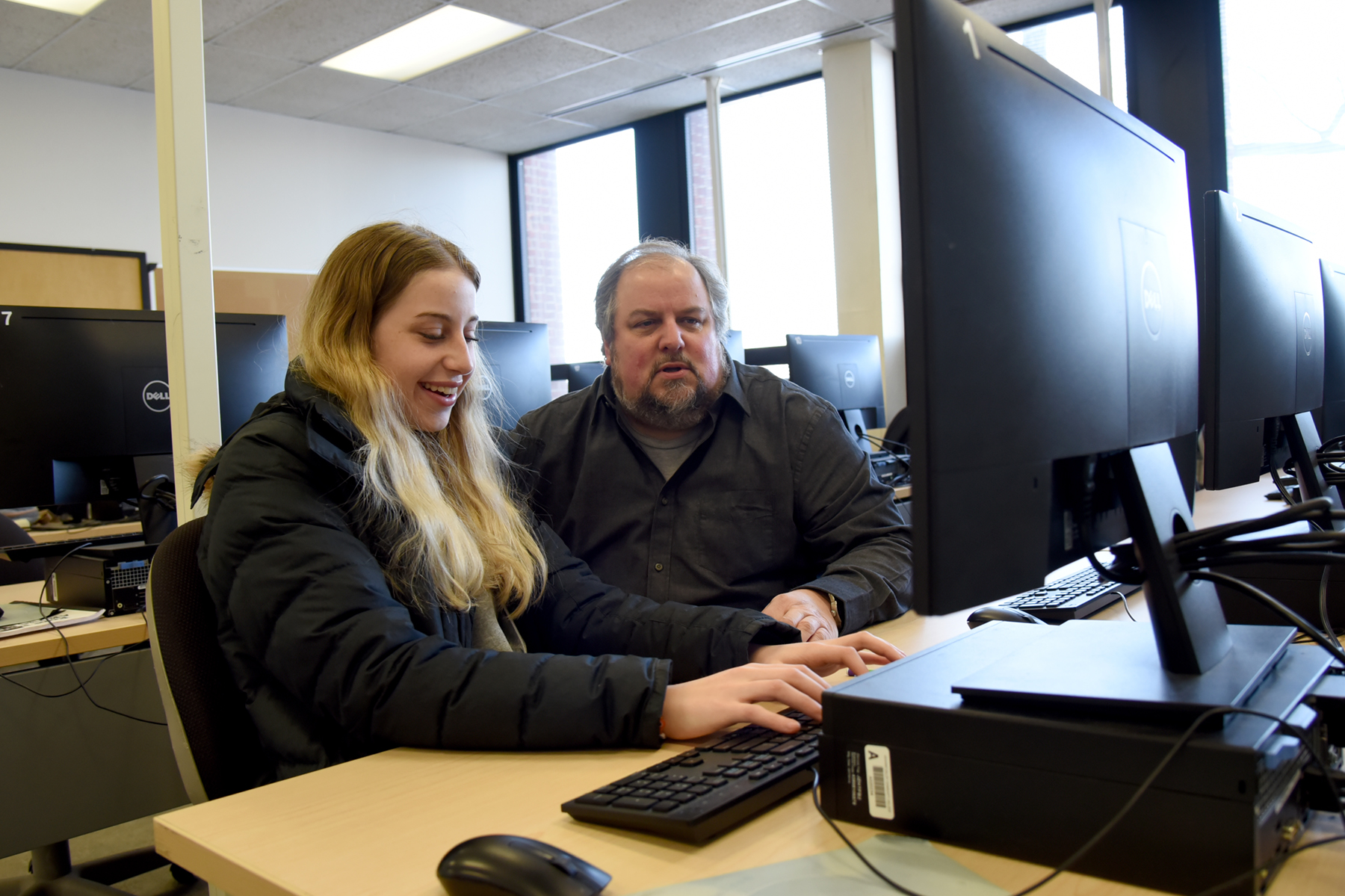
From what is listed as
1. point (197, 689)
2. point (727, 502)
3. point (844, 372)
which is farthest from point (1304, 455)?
point (844, 372)

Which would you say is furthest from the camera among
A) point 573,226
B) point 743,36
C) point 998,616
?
point 573,226

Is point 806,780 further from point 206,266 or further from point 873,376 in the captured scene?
point 873,376

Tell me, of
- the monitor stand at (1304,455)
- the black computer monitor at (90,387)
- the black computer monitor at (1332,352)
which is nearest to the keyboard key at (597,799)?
the monitor stand at (1304,455)

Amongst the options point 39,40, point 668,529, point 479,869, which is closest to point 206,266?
point 668,529

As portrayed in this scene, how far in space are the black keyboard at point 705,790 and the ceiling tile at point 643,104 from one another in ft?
16.6

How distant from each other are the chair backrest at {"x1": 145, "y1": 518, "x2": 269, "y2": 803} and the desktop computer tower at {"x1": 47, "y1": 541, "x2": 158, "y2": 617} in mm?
A: 673

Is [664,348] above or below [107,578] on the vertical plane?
above

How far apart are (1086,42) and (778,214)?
1.75 meters

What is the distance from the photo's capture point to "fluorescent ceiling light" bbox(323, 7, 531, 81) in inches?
177

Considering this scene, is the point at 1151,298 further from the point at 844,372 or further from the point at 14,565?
the point at 14,565

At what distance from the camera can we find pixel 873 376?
11.1 feet

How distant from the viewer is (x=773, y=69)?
5219 mm

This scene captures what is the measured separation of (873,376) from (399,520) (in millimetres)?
2502

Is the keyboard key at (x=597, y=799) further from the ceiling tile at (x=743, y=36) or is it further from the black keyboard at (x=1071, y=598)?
the ceiling tile at (x=743, y=36)
